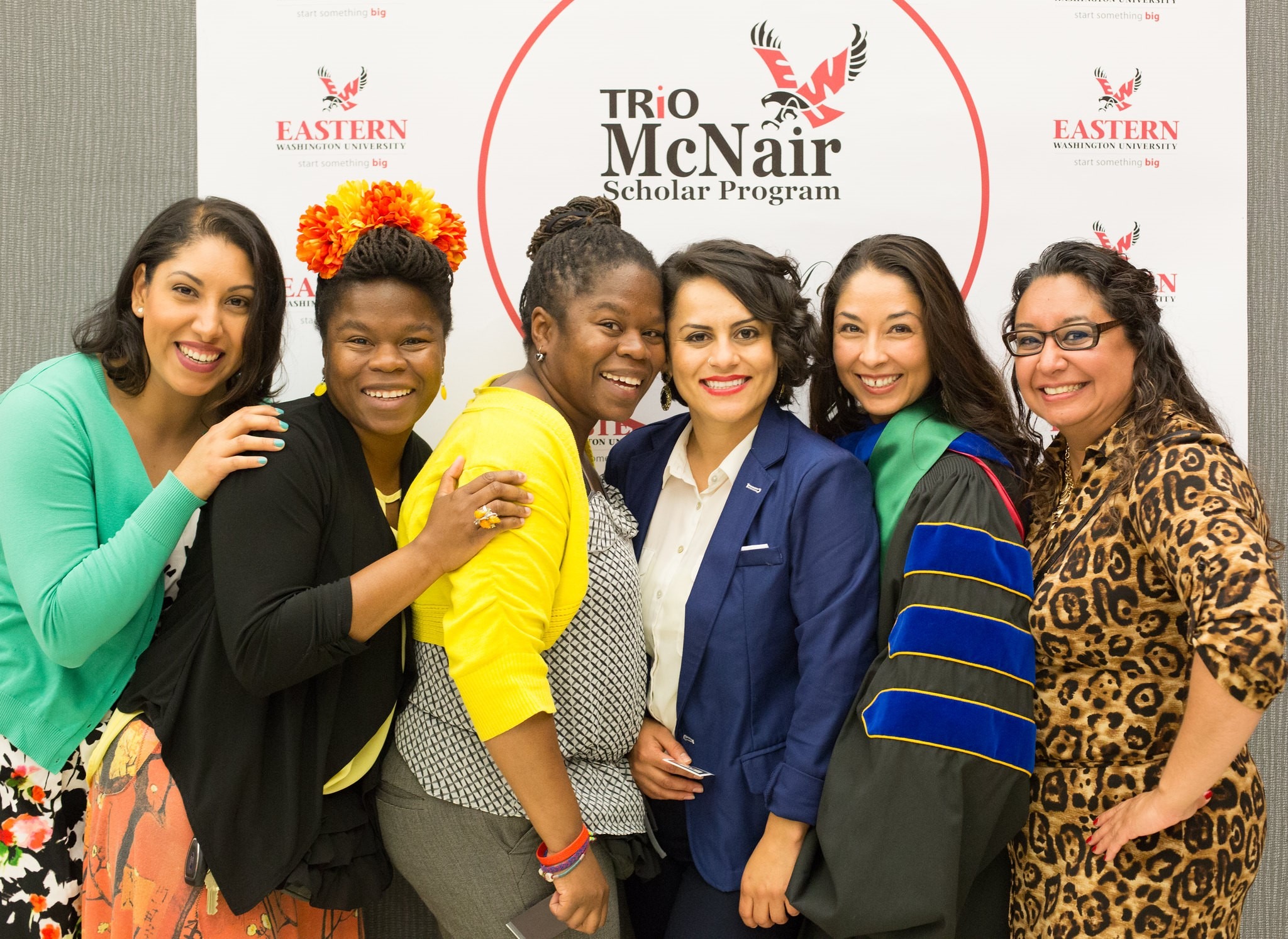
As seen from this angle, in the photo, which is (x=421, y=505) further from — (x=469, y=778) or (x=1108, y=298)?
(x=1108, y=298)

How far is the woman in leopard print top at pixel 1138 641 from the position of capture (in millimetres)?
1579

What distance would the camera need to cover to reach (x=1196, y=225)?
2.68m

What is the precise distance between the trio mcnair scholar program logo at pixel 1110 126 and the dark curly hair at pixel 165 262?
226cm

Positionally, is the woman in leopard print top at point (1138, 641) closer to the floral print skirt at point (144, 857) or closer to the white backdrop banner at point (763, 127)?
the white backdrop banner at point (763, 127)

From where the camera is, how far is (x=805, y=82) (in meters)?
2.62

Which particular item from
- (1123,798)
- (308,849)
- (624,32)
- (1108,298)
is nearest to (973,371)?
(1108,298)

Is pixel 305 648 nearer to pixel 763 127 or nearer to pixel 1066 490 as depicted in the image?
pixel 1066 490

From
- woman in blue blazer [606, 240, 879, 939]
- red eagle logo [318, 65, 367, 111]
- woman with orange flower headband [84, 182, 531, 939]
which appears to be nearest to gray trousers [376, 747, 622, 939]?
woman with orange flower headband [84, 182, 531, 939]

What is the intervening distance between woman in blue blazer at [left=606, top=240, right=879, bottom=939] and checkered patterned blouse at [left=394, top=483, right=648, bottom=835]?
0.11 m

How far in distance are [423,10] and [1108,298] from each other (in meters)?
2.04

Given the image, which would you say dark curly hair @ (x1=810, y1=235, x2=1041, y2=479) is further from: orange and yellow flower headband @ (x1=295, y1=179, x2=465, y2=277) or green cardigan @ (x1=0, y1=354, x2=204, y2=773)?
green cardigan @ (x1=0, y1=354, x2=204, y2=773)

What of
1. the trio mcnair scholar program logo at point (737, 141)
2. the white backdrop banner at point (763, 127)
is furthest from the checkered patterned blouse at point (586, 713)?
the trio mcnair scholar program logo at point (737, 141)

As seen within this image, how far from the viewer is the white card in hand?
1.87 m

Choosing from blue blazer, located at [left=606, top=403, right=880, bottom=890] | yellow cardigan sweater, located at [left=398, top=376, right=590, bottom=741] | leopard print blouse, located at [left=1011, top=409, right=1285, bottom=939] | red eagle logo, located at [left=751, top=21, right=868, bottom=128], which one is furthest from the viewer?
red eagle logo, located at [left=751, top=21, right=868, bottom=128]
